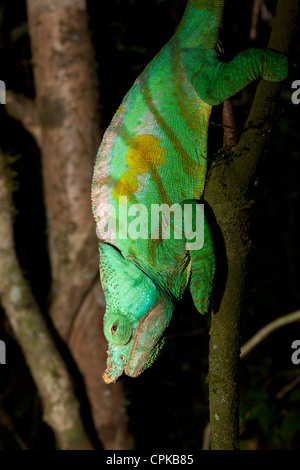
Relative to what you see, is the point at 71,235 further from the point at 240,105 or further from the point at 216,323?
the point at 240,105

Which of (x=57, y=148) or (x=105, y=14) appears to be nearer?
(x=57, y=148)

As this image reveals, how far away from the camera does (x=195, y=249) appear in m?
1.22

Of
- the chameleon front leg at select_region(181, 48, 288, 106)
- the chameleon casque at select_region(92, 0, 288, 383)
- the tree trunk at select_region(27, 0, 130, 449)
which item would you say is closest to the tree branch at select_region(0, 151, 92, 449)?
the tree trunk at select_region(27, 0, 130, 449)

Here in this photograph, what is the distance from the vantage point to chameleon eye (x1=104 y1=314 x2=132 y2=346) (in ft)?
3.98

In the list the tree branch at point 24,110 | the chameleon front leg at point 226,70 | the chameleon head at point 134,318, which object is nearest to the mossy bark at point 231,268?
the chameleon front leg at point 226,70

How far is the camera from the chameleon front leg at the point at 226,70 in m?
1.11

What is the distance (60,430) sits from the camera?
7.70ft

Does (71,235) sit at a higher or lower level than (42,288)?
higher

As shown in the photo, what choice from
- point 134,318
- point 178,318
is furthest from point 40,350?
point 134,318

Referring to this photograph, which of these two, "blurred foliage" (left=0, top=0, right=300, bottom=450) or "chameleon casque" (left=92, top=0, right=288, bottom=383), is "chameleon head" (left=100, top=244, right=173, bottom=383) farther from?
"blurred foliage" (left=0, top=0, right=300, bottom=450)

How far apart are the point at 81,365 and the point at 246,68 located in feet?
6.01

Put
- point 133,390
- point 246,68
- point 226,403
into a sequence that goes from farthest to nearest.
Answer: point 133,390, point 246,68, point 226,403

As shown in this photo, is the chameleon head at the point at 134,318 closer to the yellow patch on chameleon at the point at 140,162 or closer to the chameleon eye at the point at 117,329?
the chameleon eye at the point at 117,329
